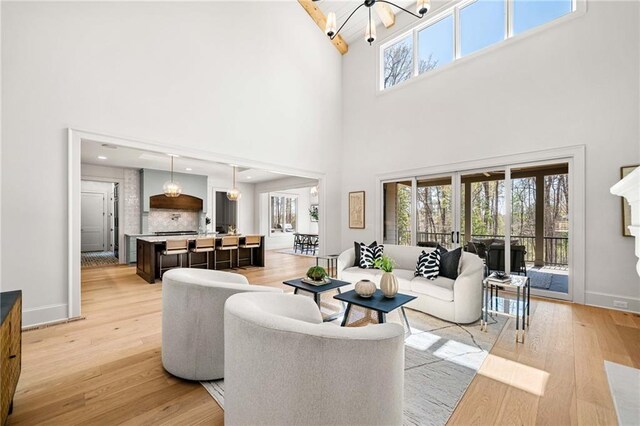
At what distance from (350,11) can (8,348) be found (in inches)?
287

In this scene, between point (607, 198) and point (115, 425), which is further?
point (607, 198)

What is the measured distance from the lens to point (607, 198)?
3785 millimetres

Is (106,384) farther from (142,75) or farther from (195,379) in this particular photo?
(142,75)

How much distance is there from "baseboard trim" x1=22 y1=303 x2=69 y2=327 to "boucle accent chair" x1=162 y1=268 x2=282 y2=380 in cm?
228

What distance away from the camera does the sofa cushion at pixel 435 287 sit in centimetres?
329

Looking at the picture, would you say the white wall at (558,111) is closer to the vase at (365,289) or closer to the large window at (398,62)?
the large window at (398,62)

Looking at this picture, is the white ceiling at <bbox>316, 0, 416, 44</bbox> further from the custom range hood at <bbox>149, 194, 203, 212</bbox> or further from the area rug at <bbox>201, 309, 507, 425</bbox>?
the custom range hood at <bbox>149, 194, 203, 212</bbox>

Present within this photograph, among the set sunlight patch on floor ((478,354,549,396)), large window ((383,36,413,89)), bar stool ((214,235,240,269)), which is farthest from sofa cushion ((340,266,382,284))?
large window ((383,36,413,89))

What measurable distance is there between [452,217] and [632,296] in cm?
248

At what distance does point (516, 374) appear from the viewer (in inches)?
85.7

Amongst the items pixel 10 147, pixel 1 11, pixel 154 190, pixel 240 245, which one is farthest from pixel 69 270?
pixel 154 190

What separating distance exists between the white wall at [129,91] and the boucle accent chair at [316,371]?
135 inches

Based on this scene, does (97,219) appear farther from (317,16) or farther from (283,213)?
(317,16)

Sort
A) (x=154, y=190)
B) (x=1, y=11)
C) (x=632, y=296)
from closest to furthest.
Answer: (x=1, y=11), (x=632, y=296), (x=154, y=190)
